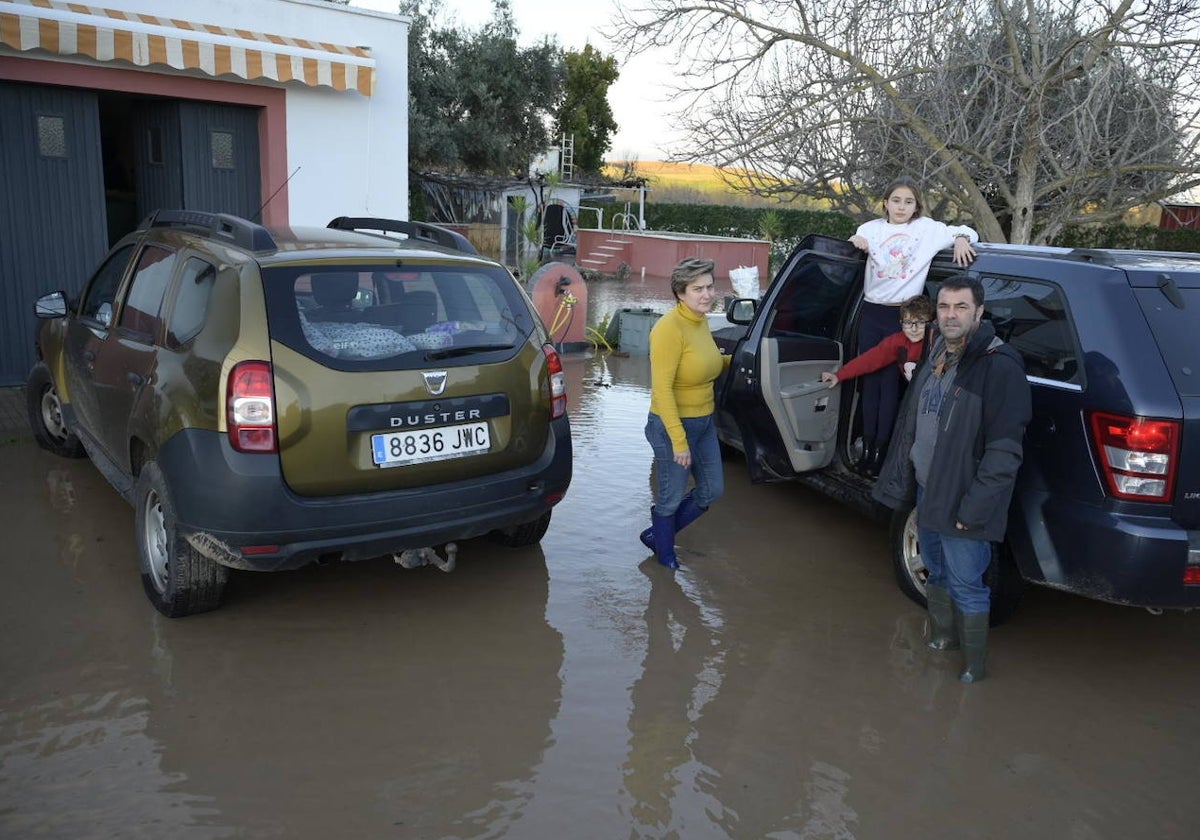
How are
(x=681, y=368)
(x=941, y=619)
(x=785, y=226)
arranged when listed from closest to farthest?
(x=941, y=619) < (x=681, y=368) < (x=785, y=226)

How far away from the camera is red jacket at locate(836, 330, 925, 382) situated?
4.98 m

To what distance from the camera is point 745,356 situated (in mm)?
5840

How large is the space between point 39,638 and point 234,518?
1.09 meters

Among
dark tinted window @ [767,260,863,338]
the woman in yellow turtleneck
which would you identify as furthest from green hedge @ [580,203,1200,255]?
the woman in yellow turtleneck

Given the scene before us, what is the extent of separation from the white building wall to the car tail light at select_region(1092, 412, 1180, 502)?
8.15 metres

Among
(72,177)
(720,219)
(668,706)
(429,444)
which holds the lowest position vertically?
(668,706)

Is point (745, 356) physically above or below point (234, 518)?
above

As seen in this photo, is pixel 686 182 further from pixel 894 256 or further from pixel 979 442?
pixel 979 442

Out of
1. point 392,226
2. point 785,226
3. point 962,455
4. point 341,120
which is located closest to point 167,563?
point 392,226

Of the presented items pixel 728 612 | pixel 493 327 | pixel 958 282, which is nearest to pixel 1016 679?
pixel 728 612

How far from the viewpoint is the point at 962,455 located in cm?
368

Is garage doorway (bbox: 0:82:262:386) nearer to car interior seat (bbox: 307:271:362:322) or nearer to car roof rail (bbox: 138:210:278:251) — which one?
car roof rail (bbox: 138:210:278:251)

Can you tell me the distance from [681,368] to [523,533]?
1226 millimetres

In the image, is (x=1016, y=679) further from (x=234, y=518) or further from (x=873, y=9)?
(x=873, y=9)
